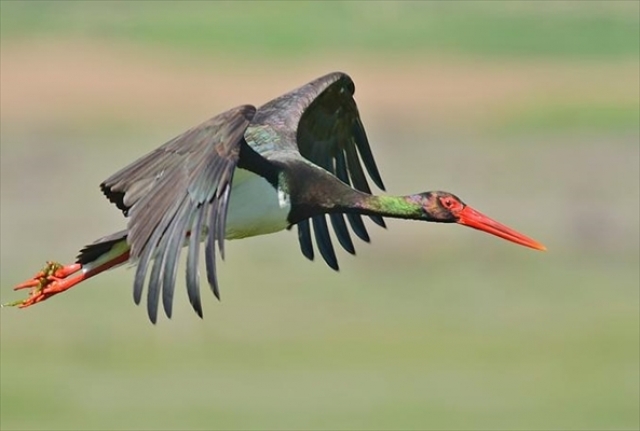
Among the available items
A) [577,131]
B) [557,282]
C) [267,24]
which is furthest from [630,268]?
[267,24]

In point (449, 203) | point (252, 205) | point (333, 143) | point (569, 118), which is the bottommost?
point (252, 205)

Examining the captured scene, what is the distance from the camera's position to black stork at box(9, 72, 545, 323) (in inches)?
598

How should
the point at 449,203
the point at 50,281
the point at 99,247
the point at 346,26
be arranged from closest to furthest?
the point at 99,247 < the point at 50,281 < the point at 449,203 < the point at 346,26

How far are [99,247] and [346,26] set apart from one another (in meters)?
28.9

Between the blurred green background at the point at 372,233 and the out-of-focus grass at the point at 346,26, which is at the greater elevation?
the out-of-focus grass at the point at 346,26

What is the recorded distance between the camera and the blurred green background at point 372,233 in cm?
2781

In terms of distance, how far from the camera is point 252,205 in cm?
1691

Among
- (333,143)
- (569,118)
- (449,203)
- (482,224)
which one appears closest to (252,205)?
(449,203)

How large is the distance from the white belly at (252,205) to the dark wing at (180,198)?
100cm

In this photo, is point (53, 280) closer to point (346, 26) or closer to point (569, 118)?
point (569, 118)

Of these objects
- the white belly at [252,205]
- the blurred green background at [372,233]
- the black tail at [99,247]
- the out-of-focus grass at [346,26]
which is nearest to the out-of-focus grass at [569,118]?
the blurred green background at [372,233]

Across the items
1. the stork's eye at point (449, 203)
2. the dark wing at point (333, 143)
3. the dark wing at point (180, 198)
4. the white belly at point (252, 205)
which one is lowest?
the dark wing at point (180, 198)

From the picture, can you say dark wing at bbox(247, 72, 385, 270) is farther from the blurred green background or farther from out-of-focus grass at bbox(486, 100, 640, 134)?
out-of-focus grass at bbox(486, 100, 640, 134)

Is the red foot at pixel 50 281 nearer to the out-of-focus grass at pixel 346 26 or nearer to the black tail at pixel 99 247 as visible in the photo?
the black tail at pixel 99 247
